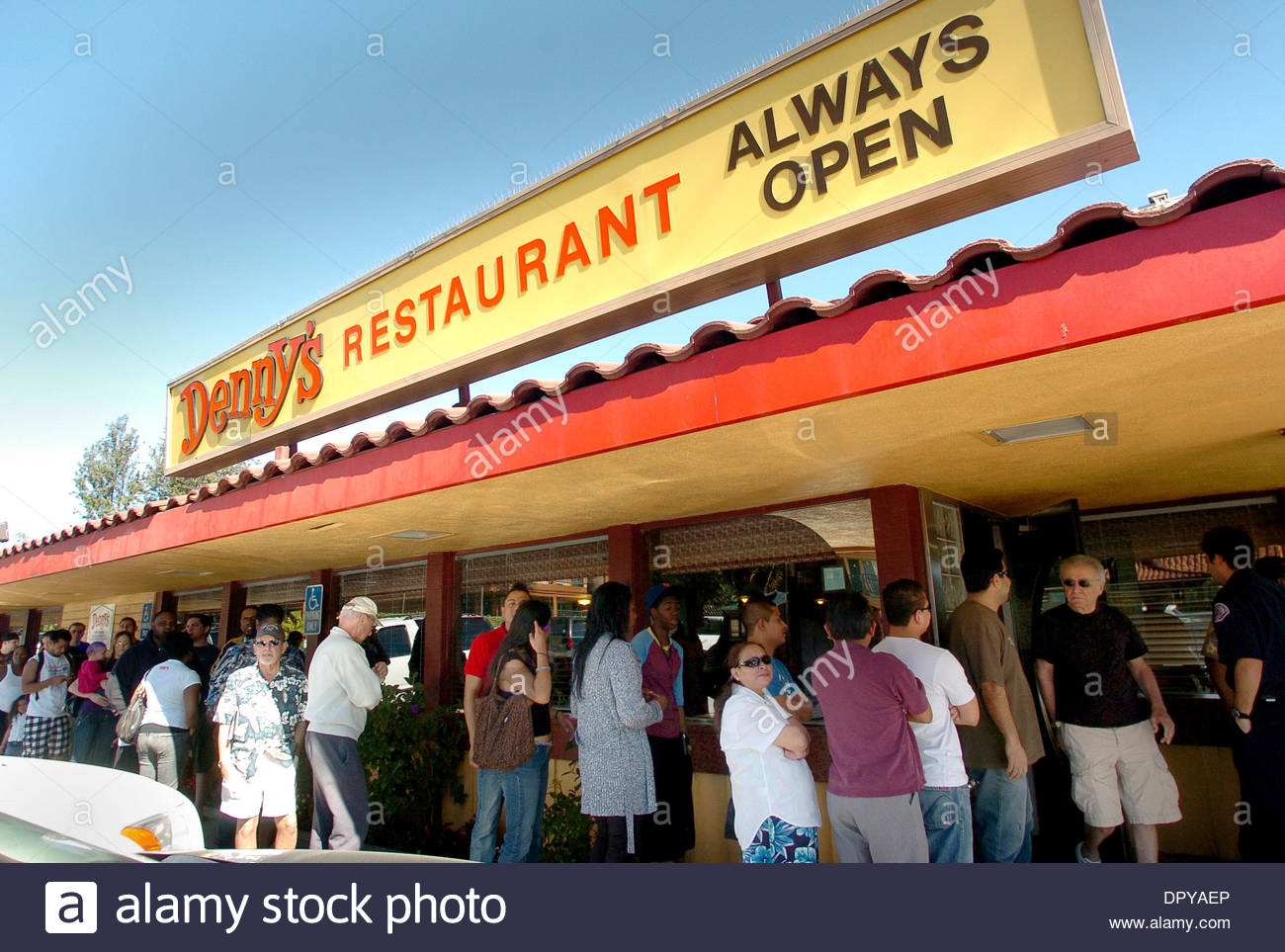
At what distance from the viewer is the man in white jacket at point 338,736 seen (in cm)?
449

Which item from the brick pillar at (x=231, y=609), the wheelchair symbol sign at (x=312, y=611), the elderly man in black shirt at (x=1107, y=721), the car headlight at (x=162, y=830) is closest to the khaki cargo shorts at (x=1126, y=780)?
the elderly man in black shirt at (x=1107, y=721)

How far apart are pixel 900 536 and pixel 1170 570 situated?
258 centimetres

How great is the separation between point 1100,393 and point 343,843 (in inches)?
174

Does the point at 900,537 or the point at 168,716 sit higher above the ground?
the point at 900,537

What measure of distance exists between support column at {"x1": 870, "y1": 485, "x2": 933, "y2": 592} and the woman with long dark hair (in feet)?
7.06

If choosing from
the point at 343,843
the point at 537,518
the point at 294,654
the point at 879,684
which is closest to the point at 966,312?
the point at 879,684

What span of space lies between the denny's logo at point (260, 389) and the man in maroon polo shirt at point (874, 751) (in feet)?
17.9

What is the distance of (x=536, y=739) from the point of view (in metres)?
4.44

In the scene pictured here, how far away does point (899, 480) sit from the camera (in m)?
4.85

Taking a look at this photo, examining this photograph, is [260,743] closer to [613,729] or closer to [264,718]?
[264,718]

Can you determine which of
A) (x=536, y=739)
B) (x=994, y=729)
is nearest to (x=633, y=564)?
(x=536, y=739)

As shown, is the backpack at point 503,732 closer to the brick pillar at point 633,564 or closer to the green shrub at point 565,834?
the green shrub at point 565,834
